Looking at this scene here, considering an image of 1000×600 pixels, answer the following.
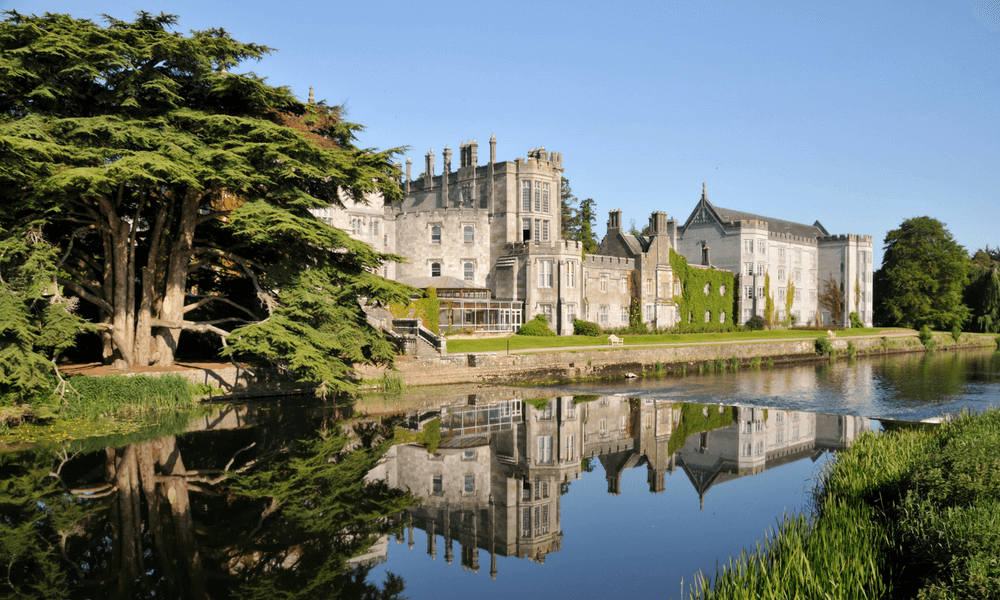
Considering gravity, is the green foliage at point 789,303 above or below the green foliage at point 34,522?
above

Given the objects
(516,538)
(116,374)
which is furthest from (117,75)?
(516,538)

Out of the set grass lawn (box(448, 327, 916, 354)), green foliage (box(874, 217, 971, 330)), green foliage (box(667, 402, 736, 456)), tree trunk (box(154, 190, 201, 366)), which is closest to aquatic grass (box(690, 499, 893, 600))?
green foliage (box(667, 402, 736, 456))

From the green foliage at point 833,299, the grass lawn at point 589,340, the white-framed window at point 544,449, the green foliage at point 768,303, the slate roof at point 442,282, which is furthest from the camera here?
the green foliage at point 833,299

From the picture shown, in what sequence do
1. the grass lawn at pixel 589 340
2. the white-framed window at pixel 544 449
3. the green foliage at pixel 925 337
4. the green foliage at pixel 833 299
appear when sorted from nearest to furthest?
the white-framed window at pixel 544 449 < the grass lawn at pixel 589 340 < the green foliage at pixel 925 337 < the green foliage at pixel 833 299

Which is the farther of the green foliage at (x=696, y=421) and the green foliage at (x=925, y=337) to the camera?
the green foliage at (x=925, y=337)

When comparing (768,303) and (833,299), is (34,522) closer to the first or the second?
(768,303)

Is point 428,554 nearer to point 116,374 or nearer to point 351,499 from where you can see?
point 351,499

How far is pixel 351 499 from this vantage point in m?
10.4

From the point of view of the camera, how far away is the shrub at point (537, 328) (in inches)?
1486

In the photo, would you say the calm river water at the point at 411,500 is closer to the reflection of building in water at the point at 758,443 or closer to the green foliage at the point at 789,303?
the reflection of building in water at the point at 758,443

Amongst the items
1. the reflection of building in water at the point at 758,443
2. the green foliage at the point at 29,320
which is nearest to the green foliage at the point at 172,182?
the green foliage at the point at 29,320

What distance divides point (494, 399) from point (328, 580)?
14.6 meters

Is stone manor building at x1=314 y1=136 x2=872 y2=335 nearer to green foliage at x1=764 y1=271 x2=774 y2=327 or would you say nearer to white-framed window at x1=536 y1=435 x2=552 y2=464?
green foliage at x1=764 y1=271 x2=774 y2=327

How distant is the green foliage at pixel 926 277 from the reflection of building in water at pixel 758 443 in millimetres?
43179
